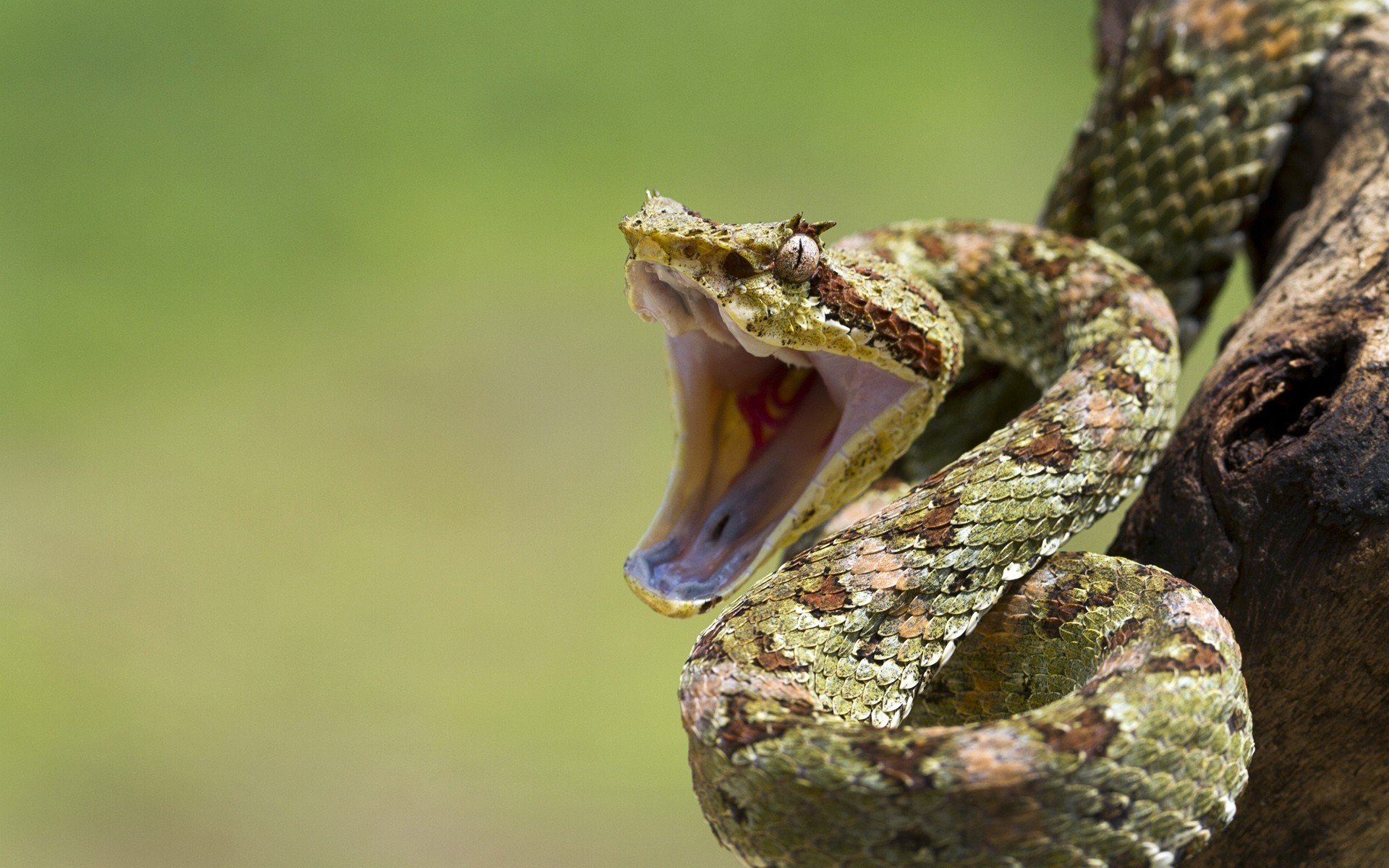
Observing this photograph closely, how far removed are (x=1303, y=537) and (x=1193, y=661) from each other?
0.55 m

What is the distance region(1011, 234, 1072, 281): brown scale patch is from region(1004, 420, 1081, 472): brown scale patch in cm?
100

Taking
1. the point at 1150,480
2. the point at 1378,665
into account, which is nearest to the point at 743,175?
the point at 1150,480

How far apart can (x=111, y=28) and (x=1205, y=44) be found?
27.3 feet

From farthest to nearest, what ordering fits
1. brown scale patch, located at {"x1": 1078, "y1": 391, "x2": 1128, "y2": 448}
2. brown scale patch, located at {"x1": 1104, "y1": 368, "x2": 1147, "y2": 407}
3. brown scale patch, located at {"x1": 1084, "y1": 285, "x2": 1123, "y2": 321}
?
brown scale patch, located at {"x1": 1084, "y1": 285, "x2": 1123, "y2": 321}, brown scale patch, located at {"x1": 1104, "y1": 368, "x2": 1147, "y2": 407}, brown scale patch, located at {"x1": 1078, "y1": 391, "x2": 1128, "y2": 448}

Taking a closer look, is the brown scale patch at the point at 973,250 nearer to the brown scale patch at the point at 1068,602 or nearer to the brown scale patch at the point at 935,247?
the brown scale patch at the point at 935,247

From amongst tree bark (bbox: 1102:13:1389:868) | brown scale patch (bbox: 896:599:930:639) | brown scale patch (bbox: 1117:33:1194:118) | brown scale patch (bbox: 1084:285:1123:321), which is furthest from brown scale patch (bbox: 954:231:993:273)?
brown scale patch (bbox: 896:599:930:639)

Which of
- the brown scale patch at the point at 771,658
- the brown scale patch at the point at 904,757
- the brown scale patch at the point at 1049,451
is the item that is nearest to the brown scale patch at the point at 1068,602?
the brown scale patch at the point at 1049,451

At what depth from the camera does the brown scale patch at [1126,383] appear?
294 cm

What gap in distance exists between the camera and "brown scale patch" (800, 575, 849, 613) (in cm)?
Answer: 250

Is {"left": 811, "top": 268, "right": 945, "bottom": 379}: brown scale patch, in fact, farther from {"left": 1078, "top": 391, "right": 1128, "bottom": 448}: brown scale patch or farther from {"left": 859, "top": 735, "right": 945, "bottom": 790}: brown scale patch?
{"left": 859, "top": 735, "right": 945, "bottom": 790}: brown scale patch

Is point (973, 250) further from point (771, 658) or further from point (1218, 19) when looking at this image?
point (771, 658)

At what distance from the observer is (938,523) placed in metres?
2.62

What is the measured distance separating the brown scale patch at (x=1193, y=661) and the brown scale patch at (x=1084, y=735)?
20 cm

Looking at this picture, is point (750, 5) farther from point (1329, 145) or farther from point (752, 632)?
point (752, 632)
